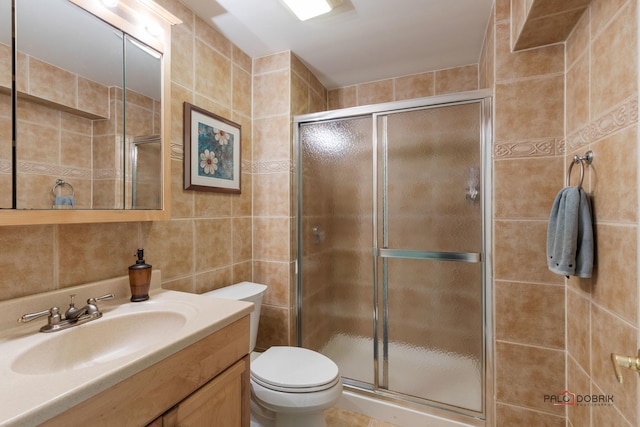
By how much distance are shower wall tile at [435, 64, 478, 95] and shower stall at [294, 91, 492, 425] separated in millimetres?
720

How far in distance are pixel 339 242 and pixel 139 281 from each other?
1.16 metres

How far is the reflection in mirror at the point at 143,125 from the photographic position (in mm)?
1146

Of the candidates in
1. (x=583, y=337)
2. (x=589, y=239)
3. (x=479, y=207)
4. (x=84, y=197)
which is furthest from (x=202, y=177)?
(x=583, y=337)

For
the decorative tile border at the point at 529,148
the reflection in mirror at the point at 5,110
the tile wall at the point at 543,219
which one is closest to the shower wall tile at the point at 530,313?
the tile wall at the point at 543,219

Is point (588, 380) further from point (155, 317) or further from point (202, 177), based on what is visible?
point (202, 177)

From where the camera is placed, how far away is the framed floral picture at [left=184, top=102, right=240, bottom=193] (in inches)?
58.5

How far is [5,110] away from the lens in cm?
82

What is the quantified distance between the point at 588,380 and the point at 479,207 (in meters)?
0.82

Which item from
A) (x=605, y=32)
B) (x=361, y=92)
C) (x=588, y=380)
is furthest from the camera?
(x=361, y=92)

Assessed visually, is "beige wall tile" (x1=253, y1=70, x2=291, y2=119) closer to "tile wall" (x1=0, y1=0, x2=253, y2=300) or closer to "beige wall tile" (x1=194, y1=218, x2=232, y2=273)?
"tile wall" (x1=0, y1=0, x2=253, y2=300)

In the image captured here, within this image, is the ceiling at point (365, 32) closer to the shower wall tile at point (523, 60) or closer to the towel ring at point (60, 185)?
the shower wall tile at point (523, 60)

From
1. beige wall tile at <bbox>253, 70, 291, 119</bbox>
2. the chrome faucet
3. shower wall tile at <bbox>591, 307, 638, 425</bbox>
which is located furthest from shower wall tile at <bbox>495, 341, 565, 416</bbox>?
beige wall tile at <bbox>253, 70, 291, 119</bbox>

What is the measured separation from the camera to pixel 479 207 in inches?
60.2

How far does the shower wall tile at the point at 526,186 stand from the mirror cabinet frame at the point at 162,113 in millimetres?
1568
